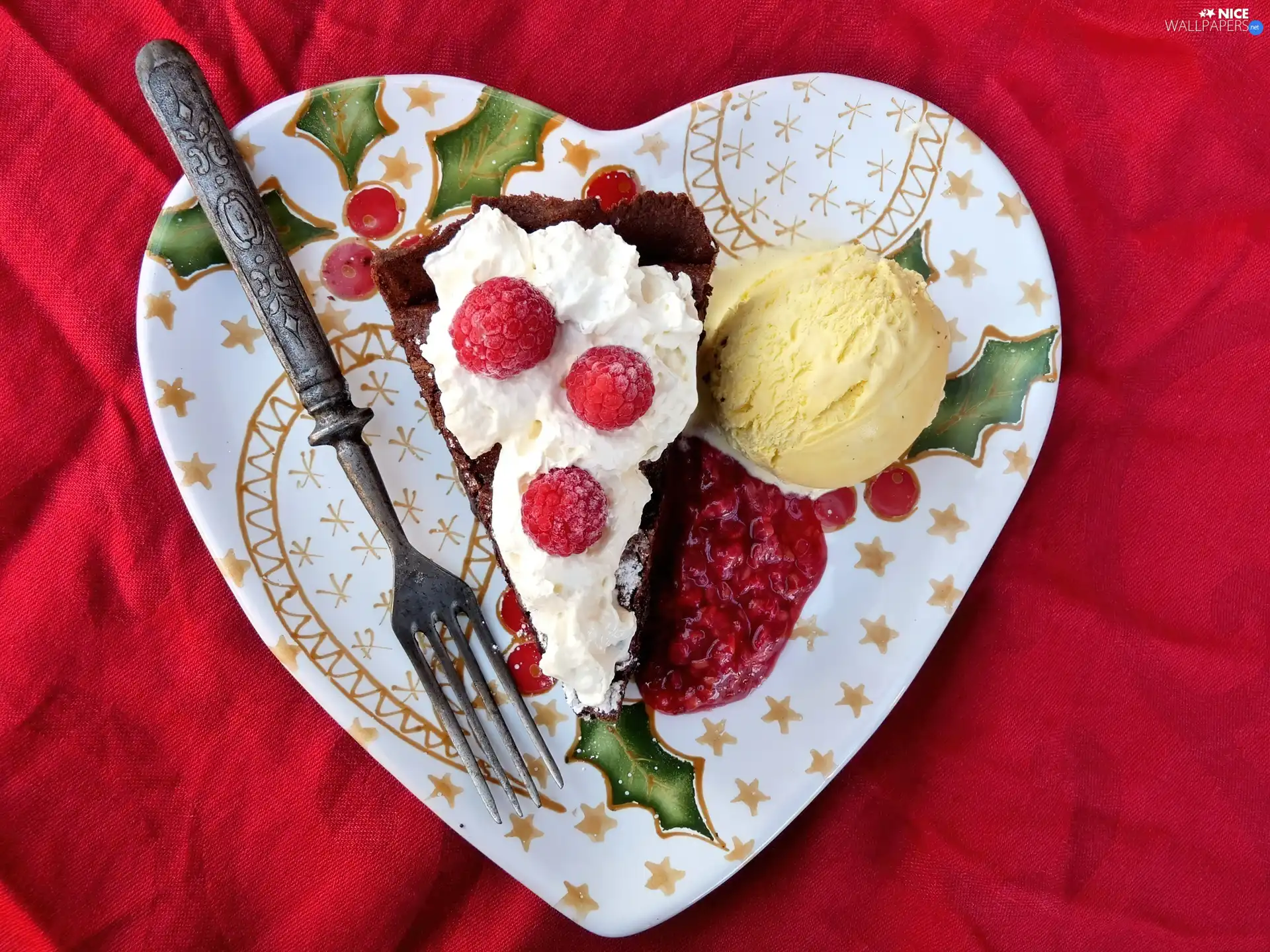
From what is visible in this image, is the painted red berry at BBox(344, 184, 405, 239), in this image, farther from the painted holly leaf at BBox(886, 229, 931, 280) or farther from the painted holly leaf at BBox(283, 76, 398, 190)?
the painted holly leaf at BBox(886, 229, 931, 280)

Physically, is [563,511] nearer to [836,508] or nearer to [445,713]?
[445,713]

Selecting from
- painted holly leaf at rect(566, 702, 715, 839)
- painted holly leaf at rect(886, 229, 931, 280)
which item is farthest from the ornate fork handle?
painted holly leaf at rect(886, 229, 931, 280)

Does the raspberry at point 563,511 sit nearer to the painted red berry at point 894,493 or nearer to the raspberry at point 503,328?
the raspberry at point 503,328

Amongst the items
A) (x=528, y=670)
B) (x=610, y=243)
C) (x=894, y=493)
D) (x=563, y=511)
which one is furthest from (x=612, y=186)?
(x=528, y=670)

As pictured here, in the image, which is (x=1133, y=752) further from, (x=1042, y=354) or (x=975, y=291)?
(x=975, y=291)

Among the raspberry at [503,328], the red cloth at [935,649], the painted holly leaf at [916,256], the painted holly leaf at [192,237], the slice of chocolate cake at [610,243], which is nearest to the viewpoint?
the raspberry at [503,328]

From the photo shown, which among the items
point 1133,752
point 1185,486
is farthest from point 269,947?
point 1185,486

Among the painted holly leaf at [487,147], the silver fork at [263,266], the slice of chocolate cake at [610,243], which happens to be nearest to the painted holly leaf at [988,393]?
the slice of chocolate cake at [610,243]
